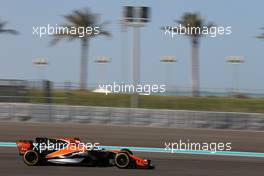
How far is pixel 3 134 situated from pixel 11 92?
5895mm

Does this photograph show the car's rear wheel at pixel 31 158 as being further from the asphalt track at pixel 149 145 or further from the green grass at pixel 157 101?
the green grass at pixel 157 101

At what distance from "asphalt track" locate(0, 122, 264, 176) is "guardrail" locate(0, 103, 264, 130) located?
1.96ft

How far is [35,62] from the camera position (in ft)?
59.2

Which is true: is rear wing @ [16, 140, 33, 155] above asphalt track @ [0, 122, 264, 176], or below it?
above

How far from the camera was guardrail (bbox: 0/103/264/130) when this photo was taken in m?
14.7

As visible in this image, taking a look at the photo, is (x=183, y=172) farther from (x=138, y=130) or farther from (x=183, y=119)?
(x=183, y=119)

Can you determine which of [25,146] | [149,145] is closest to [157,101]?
[149,145]

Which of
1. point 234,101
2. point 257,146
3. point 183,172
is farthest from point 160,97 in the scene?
point 183,172

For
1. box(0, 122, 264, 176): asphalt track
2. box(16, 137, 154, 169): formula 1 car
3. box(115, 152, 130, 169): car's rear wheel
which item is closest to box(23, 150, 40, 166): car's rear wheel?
box(16, 137, 154, 169): formula 1 car

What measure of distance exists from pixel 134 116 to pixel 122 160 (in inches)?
311

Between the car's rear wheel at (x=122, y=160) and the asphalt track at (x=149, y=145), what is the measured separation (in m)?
0.20

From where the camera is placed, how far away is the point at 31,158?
7.09 meters

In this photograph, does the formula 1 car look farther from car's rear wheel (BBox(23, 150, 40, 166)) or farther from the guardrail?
the guardrail

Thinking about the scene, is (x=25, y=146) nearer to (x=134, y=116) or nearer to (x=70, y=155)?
(x=70, y=155)
